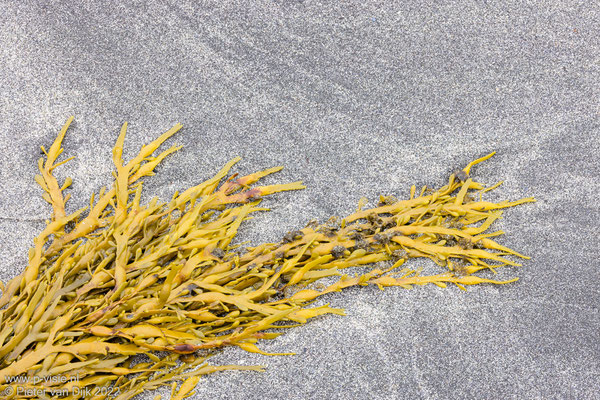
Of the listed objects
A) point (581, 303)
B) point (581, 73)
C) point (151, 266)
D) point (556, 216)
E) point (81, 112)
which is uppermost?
point (81, 112)

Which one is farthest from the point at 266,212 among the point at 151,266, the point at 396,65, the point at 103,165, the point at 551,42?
the point at 551,42

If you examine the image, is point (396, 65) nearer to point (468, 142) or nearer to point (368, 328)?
point (468, 142)

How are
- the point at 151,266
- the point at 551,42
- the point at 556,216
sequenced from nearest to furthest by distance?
1. the point at 151,266
2. the point at 556,216
3. the point at 551,42

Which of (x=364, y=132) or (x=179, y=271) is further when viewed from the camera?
(x=364, y=132)
